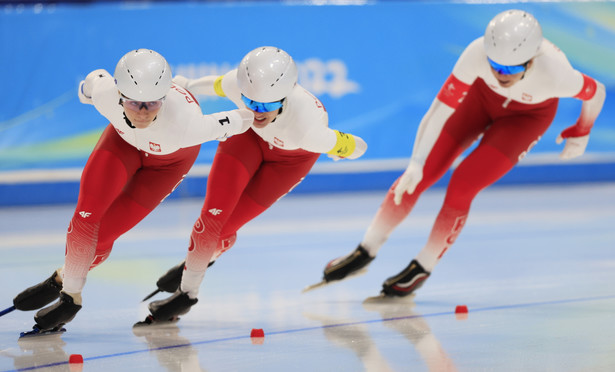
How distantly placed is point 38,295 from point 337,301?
5.57ft

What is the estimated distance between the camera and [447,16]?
35.4ft

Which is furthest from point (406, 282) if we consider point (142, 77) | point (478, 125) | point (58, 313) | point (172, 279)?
point (142, 77)

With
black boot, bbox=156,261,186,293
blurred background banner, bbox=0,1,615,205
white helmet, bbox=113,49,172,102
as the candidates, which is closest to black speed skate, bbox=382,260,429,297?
black boot, bbox=156,261,186,293

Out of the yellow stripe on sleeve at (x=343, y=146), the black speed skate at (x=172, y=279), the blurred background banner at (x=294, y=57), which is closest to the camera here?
the yellow stripe on sleeve at (x=343, y=146)

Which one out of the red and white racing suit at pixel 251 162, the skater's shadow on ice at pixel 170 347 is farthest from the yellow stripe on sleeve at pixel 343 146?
the skater's shadow on ice at pixel 170 347

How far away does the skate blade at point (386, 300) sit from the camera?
17.7 ft

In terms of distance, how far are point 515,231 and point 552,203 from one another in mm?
1910

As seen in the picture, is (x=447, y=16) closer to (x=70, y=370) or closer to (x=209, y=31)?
(x=209, y=31)

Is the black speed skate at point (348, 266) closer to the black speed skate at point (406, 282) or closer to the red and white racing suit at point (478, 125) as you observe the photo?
the red and white racing suit at point (478, 125)

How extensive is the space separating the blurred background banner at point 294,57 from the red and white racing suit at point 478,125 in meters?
4.75

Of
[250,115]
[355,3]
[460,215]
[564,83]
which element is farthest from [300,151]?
[355,3]

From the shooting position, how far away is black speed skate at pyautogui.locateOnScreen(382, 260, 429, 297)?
5.48 meters

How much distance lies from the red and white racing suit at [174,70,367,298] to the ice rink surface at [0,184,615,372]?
0.45 m

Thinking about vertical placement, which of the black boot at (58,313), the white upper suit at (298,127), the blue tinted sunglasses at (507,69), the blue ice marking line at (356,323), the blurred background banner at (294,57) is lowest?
the blurred background banner at (294,57)
